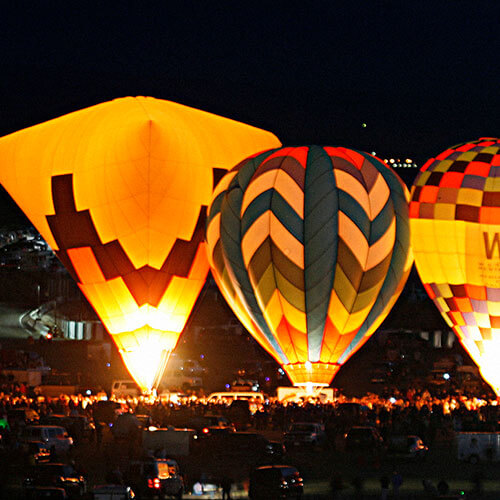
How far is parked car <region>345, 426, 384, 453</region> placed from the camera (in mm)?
20984

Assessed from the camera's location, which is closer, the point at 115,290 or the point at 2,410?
the point at 2,410

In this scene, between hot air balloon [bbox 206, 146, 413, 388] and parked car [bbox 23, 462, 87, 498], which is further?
hot air balloon [bbox 206, 146, 413, 388]

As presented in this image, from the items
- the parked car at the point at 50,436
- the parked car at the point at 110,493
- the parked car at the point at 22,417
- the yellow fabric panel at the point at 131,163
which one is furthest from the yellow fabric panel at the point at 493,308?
the parked car at the point at 110,493

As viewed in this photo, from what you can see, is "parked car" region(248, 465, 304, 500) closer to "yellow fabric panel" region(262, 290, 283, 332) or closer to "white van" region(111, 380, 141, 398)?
"yellow fabric panel" region(262, 290, 283, 332)

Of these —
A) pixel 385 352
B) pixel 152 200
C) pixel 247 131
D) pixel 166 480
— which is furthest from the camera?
pixel 385 352

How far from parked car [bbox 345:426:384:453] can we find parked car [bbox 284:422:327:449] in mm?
561

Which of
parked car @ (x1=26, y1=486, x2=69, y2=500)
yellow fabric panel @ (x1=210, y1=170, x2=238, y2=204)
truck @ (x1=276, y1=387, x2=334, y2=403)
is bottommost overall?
parked car @ (x1=26, y1=486, x2=69, y2=500)

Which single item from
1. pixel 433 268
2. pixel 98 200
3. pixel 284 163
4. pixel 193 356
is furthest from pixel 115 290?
pixel 193 356

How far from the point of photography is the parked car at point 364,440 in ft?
68.8

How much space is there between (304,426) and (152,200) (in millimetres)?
7282

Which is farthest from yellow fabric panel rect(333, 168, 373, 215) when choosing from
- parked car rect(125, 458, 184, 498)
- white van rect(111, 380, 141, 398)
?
parked car rect(125, 458, 184, 498)

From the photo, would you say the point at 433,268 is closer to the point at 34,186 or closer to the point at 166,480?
the point at 34,186

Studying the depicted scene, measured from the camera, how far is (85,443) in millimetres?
22641

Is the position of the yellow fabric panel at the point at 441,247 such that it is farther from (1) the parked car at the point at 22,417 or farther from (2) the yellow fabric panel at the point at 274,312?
(1) the parked car at the point at 22,417
